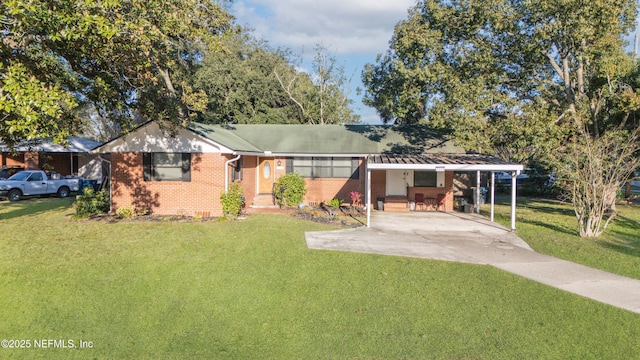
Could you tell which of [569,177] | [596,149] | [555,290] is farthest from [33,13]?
[596,149]

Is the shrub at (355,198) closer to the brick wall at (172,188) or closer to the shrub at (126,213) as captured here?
the brick wall at (172,188)

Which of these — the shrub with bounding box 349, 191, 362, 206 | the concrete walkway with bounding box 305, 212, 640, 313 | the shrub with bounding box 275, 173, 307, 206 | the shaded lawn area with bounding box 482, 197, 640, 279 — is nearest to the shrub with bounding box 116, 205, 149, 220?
the shrub with bounding box 275, 173, 307, 206

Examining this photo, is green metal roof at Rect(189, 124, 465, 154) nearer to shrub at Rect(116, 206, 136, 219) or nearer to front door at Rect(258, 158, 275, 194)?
front door at Rect(258, 158, 275, 194)

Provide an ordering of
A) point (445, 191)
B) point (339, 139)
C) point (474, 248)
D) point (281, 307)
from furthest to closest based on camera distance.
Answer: point (339, 139)
point (445, 191)
point (474, 248)
point (281, 307)

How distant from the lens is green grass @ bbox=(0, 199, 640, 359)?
476 centimetres

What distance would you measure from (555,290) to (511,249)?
3.45m

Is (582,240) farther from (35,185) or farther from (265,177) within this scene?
(35,185)

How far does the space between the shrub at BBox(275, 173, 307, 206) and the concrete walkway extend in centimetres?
374

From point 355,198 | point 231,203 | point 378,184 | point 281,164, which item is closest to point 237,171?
point 231,203

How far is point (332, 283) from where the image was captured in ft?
A: 23.0

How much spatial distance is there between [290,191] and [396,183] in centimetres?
518

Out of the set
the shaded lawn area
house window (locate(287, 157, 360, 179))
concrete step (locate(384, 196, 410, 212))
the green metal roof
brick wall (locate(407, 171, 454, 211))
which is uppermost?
the green metal roof

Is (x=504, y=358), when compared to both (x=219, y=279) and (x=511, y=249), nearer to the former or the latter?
(x=219, y=279)

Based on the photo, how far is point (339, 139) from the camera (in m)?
19.3
